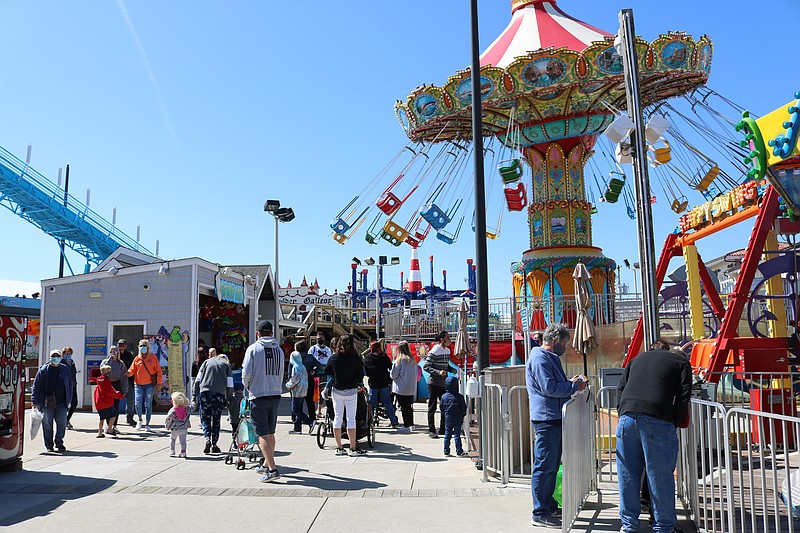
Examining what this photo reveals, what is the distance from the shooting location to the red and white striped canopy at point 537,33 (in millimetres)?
21695

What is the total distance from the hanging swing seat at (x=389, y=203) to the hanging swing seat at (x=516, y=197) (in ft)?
11.4

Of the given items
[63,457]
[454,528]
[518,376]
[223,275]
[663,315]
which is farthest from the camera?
[223,275]

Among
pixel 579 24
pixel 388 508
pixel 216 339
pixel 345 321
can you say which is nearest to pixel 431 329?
pixel 216 339

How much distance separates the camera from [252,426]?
9125 millimetres

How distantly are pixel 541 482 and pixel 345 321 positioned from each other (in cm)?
2943

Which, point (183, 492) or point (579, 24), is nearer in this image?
point (183, 492)

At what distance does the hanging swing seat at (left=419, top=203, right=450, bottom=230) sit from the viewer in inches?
845

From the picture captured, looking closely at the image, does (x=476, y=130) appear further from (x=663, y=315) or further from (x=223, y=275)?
(x=223, y=275)

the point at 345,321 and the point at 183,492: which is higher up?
the point at 345,321

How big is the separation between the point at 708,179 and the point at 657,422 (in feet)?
57.3

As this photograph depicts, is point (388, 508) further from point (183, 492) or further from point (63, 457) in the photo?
point (63, 457)

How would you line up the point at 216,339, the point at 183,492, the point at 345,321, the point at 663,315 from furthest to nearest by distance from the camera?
1. the point at 345,321
2. the point at 216,339
3. the point at 663,315
4. the point at 183,492

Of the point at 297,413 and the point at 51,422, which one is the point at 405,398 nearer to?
the point at 297,413

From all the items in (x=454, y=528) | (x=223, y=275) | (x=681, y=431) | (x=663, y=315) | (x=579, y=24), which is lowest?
(x=454, y=528)
